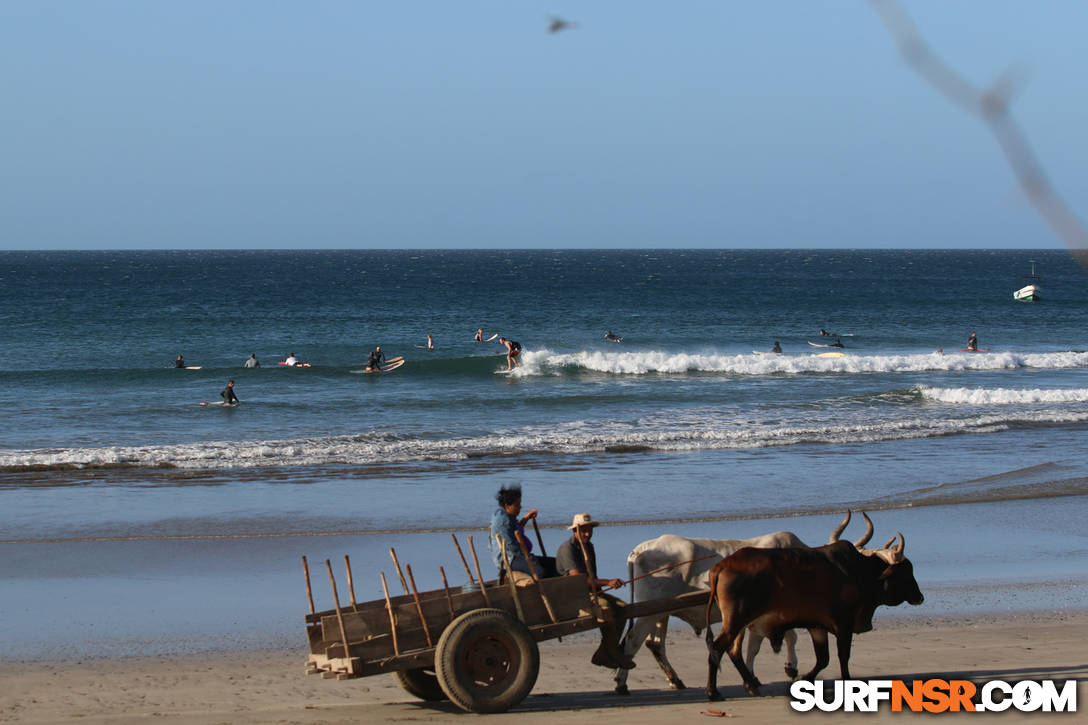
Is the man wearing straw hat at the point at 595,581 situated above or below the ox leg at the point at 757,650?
above

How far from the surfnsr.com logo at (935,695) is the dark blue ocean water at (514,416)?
25.6 feet

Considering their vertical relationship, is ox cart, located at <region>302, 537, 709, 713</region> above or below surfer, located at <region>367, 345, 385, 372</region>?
below

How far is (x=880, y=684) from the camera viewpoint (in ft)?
29.9

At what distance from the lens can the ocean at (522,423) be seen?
17719 millimetres

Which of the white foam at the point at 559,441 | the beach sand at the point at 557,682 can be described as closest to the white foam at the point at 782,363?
the white foam at the point at 559,441

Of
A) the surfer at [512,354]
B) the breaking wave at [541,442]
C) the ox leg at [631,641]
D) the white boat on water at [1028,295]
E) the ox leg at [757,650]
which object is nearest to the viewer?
the ox leg at [631,641]

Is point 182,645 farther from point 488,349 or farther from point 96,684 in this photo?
point 488,349

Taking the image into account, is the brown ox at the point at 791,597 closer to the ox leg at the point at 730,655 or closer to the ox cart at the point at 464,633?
the ox leg at the point at 730,655

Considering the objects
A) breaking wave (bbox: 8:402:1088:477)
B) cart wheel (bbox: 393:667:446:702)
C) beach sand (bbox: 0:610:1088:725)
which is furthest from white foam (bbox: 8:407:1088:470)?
cart wheel (bbox: 393:667:446:702)

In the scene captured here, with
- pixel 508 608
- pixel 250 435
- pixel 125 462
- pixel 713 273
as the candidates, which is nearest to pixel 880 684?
pixel 508 608

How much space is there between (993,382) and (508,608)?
33.5 metres

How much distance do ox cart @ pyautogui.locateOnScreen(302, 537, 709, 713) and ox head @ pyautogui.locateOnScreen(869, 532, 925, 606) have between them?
237cm

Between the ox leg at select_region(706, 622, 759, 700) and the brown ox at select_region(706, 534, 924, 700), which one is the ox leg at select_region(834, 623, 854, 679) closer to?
the brown ox at select_region(706, 534, 924, 700)

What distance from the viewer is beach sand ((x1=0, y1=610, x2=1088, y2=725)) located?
844cm
